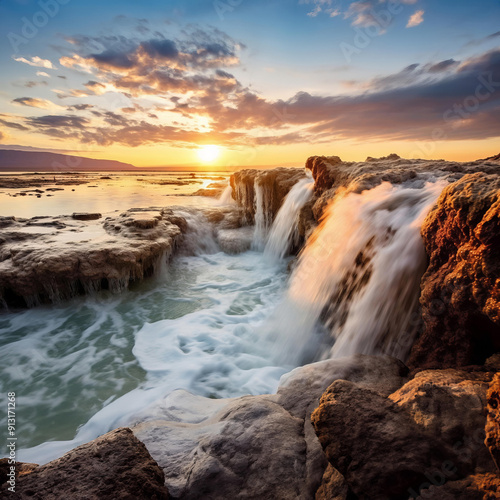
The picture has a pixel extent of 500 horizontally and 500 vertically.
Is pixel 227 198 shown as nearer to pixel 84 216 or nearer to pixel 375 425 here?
pixel 84 216

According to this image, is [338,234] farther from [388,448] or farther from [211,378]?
[388,448]

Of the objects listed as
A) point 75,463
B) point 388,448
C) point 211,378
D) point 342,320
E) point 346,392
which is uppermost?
point 346,392

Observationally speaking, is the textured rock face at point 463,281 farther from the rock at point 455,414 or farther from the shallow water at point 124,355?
the shallow water at point 124,355

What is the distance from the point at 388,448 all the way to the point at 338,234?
15.9 ft

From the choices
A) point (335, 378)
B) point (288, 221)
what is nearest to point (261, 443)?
point (335, 378)

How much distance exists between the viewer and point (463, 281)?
9.30ft

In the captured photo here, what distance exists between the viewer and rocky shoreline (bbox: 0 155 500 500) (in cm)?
176

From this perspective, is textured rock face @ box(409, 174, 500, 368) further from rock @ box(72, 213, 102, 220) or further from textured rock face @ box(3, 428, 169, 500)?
rock @ box(72, 213, 102, 220)

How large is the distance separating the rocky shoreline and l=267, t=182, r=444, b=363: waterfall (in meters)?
0.41

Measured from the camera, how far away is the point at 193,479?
220cm

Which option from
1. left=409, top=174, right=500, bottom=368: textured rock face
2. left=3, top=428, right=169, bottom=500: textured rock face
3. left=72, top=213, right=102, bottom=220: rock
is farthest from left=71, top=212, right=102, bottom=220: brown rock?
left=409, top=174, right=500, bottom=368: textured rock face

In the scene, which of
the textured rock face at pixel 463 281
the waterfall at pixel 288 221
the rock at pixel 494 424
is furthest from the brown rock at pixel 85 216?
the rock at pixel 494 424

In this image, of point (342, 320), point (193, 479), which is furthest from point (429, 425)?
point (342, 320)

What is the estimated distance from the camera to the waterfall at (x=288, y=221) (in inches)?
417
